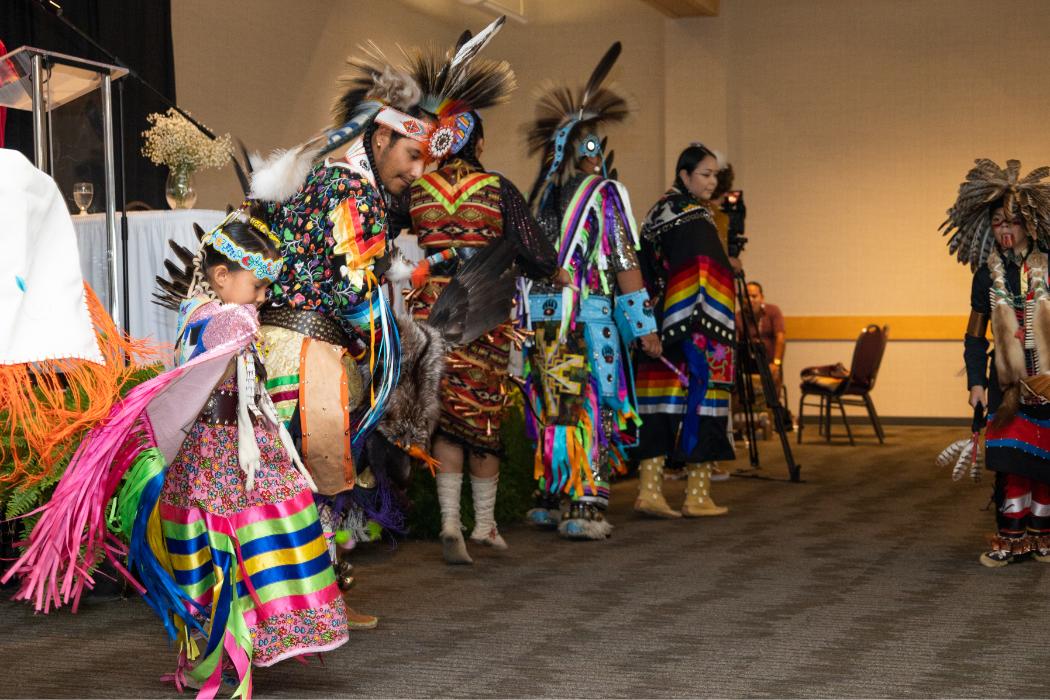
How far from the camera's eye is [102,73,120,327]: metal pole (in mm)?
3934

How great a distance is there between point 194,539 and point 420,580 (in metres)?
1.33

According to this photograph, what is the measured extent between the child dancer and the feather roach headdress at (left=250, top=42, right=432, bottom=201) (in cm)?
25

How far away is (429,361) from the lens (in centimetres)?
337

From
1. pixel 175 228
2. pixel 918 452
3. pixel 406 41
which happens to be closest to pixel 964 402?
pixel 918 452

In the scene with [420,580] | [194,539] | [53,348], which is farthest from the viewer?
[420,580]

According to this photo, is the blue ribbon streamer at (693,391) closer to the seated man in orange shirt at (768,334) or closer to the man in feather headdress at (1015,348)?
the man in feather headdress at (1015,348)

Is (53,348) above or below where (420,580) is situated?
above

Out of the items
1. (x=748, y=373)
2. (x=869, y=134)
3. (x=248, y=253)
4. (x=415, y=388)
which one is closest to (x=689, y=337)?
(x=415, y=388)

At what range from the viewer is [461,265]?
391cm

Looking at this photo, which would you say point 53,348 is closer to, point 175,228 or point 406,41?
point 175,228

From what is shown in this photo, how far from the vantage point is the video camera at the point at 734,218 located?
6254 millimetres

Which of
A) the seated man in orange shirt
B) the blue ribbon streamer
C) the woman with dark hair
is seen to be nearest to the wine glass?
the woman with dark hair

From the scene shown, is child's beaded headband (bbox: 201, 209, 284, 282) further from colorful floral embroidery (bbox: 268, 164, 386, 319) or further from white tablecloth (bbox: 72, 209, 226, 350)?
white tablecloth (bbox: 72, 209, 226, 350)

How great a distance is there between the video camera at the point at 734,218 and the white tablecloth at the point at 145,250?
110 inches
